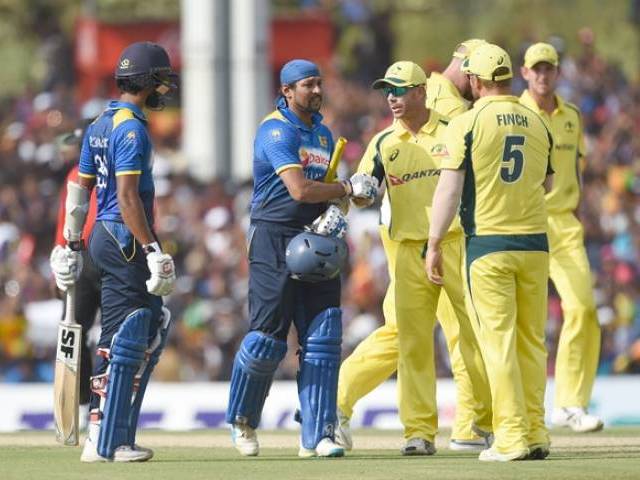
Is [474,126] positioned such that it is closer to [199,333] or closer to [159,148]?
[199,333]

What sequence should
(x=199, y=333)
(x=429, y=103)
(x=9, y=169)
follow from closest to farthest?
(x=429, y=103)
(x=199, y=333)
(x=9, y=169)

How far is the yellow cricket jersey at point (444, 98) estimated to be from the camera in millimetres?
12547

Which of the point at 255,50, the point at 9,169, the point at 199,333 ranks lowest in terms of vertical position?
the point at 199,333

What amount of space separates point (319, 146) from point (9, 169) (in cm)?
1464

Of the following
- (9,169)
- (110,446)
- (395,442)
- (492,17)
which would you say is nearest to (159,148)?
(9,169)

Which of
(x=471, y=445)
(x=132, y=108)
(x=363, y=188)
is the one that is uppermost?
(x=132, y=108)

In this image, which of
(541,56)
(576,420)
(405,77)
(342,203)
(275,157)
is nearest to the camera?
(275,157)

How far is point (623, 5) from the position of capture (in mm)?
35000

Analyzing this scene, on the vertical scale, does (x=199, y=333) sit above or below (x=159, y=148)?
below

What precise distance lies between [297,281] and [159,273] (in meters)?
1.05

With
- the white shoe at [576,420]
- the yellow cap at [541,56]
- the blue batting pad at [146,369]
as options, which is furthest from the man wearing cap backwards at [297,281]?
the white shoe at [576,420]

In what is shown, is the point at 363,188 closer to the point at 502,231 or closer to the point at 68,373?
the point at 502,231

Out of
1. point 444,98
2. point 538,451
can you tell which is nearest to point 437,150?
point 444,98

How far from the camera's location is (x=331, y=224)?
37.6ft
